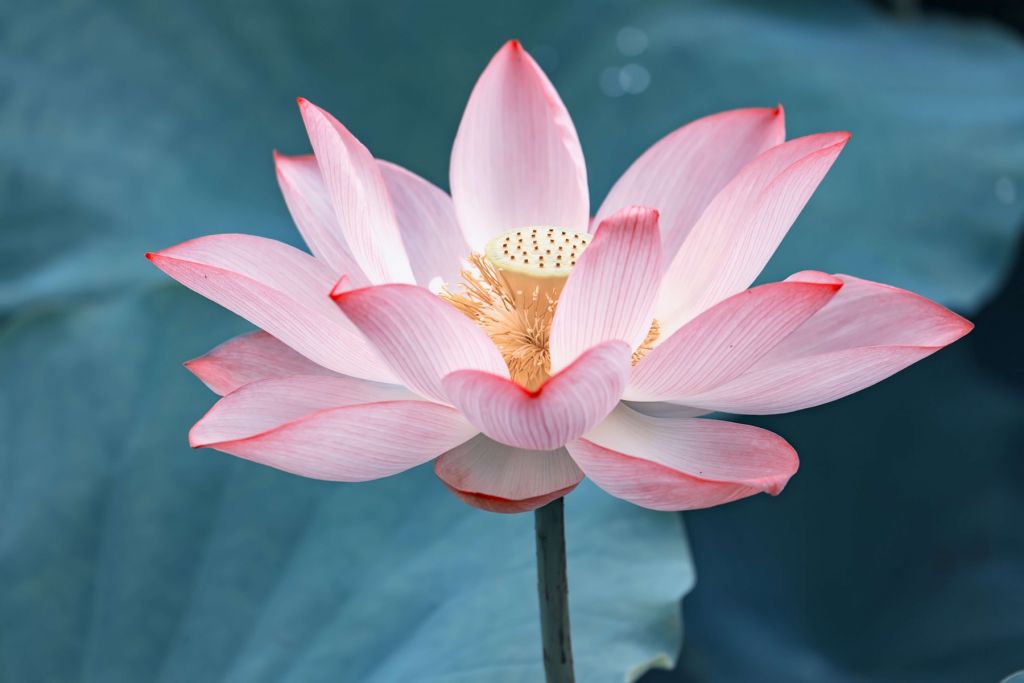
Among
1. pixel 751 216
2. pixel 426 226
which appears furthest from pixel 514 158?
pixel 751 216

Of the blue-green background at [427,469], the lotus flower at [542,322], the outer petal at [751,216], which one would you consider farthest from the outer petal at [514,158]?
the blue-green background at [427,469]

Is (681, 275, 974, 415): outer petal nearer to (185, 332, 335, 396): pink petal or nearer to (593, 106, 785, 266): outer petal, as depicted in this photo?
(593, 106, 785, 266): outer petal

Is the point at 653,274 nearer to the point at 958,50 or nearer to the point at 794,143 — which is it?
the point at 794,143

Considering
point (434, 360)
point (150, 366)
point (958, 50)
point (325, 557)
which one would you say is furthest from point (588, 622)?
point (958, 50)

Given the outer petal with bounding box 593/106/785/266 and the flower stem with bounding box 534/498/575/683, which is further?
the outer petal with bounding box 593/106/785/266

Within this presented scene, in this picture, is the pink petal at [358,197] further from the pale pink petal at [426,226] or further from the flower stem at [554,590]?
the flower stem at [554,590]

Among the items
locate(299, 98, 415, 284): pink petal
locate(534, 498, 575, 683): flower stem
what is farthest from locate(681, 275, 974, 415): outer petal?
locate(299, 98, 415, 284): pink petal
